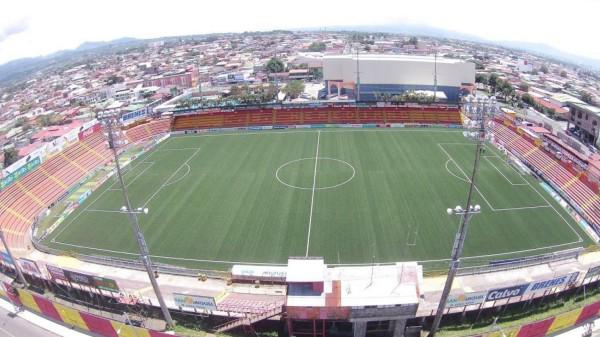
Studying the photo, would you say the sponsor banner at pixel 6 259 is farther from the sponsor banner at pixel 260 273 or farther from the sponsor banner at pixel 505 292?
the sponsor banner at pixel 505 292

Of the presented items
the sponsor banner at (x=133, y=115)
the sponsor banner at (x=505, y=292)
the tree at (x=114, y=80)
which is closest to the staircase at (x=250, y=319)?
the sponsor banner at (x=505, y=292)

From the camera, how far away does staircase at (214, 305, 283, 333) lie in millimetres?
19562

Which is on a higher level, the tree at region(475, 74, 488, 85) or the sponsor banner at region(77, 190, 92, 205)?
the sponsor banner at region(77, 190, 92, 205)

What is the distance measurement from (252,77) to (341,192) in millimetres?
91214

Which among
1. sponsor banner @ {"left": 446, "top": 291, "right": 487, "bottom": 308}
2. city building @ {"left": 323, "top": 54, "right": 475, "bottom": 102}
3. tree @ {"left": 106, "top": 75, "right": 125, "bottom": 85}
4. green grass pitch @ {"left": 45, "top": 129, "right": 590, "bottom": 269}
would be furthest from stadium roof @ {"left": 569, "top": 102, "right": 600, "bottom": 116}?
tree @ {"left": 106, "top": 75, "right": 125, "bottom": 85}

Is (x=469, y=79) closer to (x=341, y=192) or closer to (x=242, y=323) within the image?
(x=341, y=192)

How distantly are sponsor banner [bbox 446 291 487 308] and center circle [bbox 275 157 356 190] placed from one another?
60.4 ft

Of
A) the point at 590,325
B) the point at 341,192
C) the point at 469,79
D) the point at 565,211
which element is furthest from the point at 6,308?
the point at 469,79

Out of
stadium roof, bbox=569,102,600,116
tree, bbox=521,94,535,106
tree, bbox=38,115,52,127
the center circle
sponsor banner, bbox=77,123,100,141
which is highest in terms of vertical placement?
sponsor banner, bbox=77,123,100,141

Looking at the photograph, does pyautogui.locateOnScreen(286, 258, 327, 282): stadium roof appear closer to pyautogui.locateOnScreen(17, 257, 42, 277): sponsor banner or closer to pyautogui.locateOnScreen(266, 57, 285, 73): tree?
pyautogui.locateOnScreen(17, 257, 42, 277): sponsor banner

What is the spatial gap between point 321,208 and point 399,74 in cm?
5630

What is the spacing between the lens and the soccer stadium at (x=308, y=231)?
62.3 ft

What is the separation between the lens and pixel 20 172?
38.5 meters

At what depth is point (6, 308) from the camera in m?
23.2
